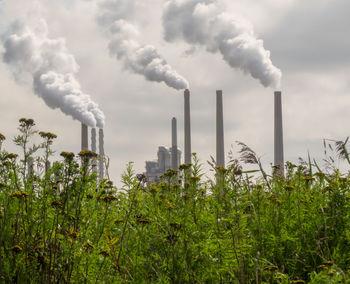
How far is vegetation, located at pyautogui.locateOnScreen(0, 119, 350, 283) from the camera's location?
304 cm

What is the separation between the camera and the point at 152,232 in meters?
3.55

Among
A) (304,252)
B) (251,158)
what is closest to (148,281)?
(304,252)

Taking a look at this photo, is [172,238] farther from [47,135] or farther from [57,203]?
[47,135]

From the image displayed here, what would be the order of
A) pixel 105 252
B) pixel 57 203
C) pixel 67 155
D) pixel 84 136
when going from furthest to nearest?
pixel 84 136 → pixel 67 155 → pixel 57 203 → pixel 105 252

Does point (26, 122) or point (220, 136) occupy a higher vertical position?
point (220, 136)

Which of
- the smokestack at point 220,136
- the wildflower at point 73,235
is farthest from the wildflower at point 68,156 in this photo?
the smokestack at point 220,136

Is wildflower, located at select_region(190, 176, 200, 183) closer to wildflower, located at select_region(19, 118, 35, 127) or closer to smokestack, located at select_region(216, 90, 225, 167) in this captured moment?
wildflower, located at select_region(19, 118, 35, 127)

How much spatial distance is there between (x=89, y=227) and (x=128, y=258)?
0.38 m

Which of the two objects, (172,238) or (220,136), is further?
(220,136)

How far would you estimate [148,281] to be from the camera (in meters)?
3.05

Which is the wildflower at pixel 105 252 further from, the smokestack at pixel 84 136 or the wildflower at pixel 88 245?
the smokestack at pixel 84 136

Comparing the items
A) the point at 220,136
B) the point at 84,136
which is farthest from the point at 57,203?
the point at 84,136

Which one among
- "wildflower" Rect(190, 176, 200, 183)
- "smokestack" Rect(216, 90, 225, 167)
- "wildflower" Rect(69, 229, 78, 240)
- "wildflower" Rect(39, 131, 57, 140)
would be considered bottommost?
"wildflower" Rect(69, 229, 78, 240)

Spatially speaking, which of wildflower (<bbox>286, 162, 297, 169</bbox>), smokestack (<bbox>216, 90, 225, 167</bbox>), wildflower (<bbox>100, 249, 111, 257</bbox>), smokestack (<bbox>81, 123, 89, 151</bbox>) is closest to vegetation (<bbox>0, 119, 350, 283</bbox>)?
wildflower (<bbox>100, 249, 111, 257</bbox>)
